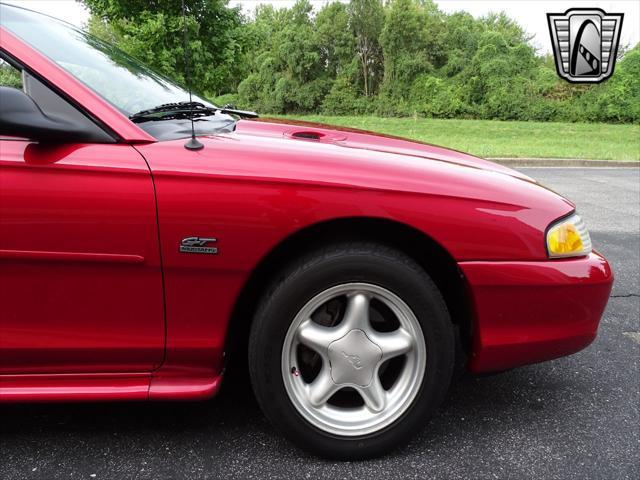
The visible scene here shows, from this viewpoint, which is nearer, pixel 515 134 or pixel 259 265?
pixel 259 265

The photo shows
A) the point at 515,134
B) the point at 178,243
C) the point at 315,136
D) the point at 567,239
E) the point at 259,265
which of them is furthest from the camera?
the point at 515,134

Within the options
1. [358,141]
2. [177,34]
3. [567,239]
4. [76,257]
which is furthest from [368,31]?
[76,257]

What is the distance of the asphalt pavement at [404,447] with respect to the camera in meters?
1.77

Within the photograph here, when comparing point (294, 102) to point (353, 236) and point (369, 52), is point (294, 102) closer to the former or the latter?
point (369, 52)

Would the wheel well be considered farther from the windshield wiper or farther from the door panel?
the windshield wiper

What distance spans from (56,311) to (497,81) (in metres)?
36.6

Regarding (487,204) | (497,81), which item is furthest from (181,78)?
(497,81)

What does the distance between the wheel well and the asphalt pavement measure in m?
0.37

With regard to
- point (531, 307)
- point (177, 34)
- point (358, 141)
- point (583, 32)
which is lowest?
point (531, 307)

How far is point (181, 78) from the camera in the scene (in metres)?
11.3

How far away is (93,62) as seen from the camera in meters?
1.98

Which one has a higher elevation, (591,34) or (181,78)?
(591,34)

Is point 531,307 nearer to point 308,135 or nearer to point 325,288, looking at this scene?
point 325,288

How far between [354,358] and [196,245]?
2.10ft
